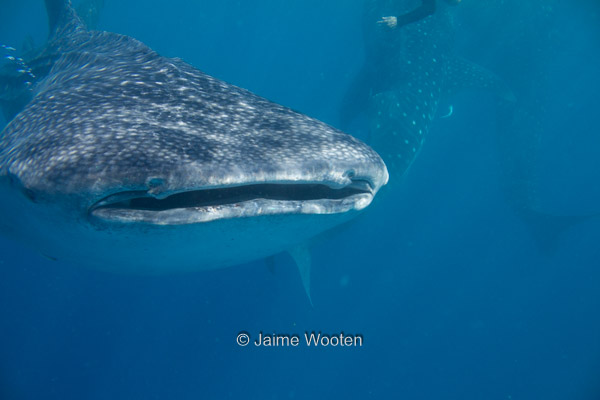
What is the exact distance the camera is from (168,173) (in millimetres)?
1749

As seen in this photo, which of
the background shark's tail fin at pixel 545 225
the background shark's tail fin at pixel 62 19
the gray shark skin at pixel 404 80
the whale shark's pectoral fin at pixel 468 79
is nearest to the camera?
the background shark's tail fin at pixel 62 19

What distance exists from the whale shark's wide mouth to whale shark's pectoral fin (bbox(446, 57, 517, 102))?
9.33 metres

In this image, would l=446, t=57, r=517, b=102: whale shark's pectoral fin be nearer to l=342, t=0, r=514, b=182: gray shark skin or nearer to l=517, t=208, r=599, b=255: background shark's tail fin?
l=342, t=0, r=514, b=182: gray shark skin

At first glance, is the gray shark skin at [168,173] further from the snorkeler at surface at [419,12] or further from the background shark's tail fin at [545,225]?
the background shark's tail fin at [545,225]

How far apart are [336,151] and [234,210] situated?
0.79 m

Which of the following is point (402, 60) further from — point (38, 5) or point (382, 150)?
point (38, 5)

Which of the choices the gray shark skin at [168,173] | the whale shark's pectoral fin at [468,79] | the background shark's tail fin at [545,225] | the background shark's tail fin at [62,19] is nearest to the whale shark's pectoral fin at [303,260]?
the gray shark skin at [168,173]

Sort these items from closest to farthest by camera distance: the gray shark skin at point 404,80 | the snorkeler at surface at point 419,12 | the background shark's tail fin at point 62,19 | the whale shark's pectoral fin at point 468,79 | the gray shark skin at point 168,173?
the gray shark skin at point 168,173
the background shark's tail fin at point 62,19
the snorkeler at surface at point 419,12
the gray shark skin at point 404,80
the whale shark's pectoral fin at point 468,79

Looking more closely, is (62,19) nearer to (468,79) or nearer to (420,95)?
(420,95)

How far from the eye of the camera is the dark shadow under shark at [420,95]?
7.91 meters

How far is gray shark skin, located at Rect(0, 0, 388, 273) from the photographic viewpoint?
71.3 inches

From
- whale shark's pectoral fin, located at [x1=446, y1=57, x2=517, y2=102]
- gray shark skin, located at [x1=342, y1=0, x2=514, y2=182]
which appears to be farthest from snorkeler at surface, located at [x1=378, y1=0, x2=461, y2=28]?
whale shark's pectoral fin, located at [x1=446, y1=57, x2=517, y2=102]

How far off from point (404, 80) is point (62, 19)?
25.5 ft

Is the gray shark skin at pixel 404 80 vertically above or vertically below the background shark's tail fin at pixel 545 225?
above
